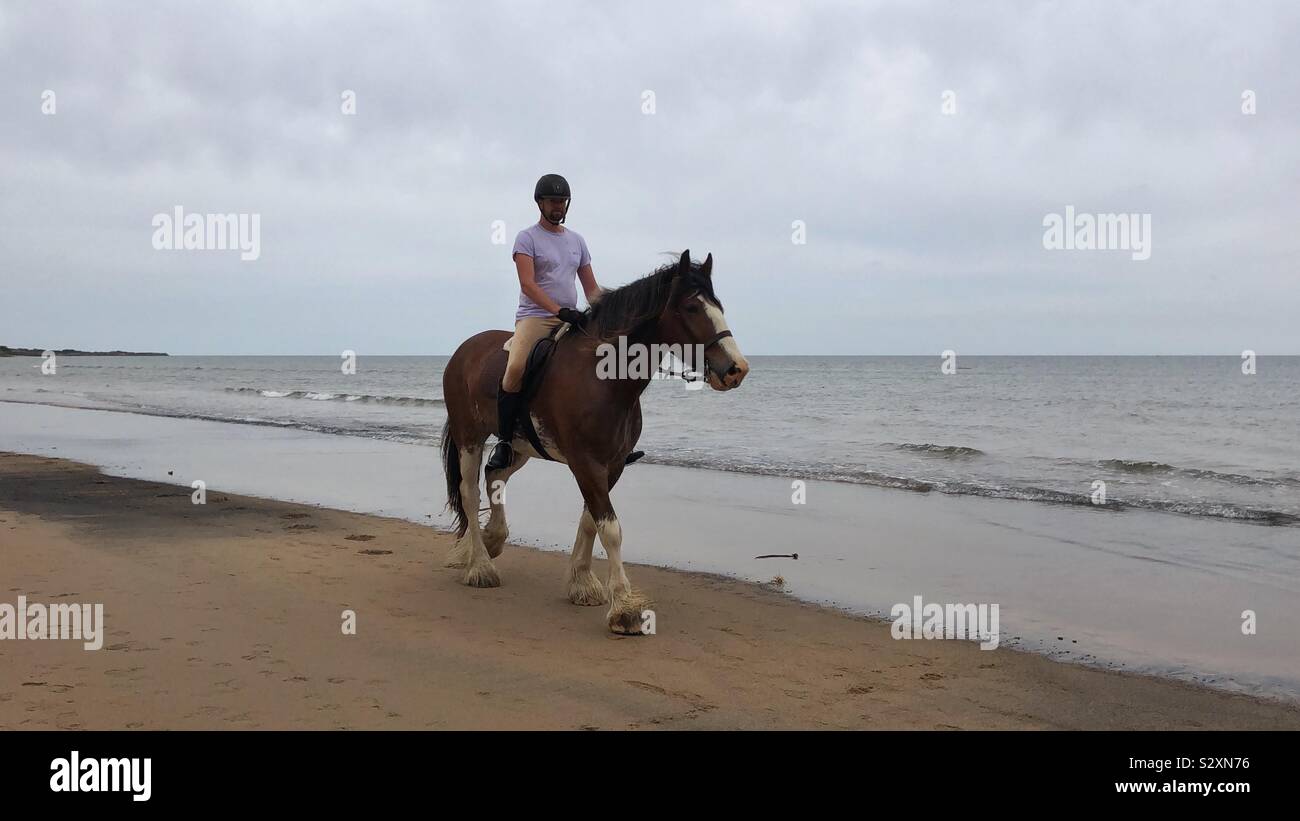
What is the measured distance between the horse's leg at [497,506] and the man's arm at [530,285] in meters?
1.37

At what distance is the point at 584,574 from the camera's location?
669 cm

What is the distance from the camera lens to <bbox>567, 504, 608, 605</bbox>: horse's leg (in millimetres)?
6605

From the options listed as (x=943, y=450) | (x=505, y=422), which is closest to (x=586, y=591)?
(x=505, y=422)

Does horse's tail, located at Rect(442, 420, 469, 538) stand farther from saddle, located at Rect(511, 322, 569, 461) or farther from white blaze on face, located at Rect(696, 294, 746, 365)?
white blaze on face, located at Rect(696, 294, 746, 365)

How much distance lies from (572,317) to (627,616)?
2047mm

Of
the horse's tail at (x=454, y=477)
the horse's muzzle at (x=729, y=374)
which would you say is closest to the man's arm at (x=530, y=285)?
the horse's muzzle at (x=729, y=374)

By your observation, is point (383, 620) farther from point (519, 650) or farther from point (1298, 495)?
point (1298, 495)

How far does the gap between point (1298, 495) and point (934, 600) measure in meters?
9.53

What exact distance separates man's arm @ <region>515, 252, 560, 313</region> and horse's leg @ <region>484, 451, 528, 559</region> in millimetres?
1365

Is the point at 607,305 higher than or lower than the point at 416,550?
higher

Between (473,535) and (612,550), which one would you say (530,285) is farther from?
(473,535)
